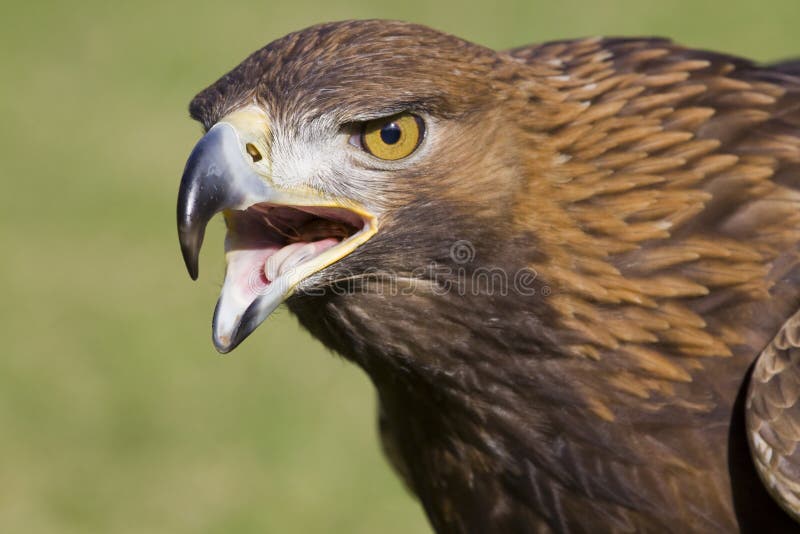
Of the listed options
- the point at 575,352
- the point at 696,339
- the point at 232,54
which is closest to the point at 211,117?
the point at 575,352

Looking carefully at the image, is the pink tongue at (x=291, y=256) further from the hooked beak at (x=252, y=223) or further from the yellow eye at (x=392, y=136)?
the yellow eye at (x=392, y=136)

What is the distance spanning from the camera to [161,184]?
8539 mm

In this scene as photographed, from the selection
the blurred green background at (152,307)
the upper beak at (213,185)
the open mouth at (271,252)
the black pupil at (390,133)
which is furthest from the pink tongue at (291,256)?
the blurred green background at (152,307)

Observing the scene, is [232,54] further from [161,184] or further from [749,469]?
[749,469]

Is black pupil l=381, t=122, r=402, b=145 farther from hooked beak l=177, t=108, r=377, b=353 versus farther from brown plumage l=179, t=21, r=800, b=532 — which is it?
hooked beak l=177, t=108, r=377, b=353

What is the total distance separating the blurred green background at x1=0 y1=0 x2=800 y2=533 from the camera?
5992mm

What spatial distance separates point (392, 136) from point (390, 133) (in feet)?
0.04

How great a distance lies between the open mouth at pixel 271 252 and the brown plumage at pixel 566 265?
24 mm

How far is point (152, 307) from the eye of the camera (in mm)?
7281

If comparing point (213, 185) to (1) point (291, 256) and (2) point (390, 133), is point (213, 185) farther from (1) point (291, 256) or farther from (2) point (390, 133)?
(2) point (390, 133)

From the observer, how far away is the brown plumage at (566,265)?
264 cm

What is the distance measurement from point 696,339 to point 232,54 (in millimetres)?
7869

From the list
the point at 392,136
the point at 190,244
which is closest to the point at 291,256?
the point at 190,244

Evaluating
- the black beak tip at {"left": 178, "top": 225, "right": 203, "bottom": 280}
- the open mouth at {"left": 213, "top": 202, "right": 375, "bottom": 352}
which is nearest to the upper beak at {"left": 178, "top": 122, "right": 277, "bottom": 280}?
the black beak tip at {"left": 178, "top": 225, "right": 203, "bottom": 280}
